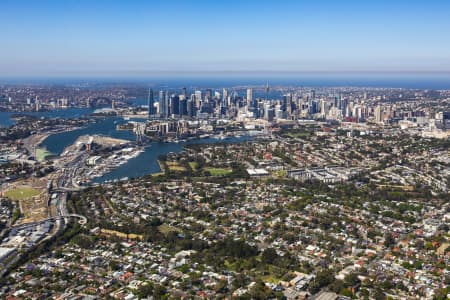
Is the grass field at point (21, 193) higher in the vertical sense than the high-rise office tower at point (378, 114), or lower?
lower

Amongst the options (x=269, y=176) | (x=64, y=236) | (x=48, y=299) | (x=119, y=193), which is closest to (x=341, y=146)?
(x=269, y=176)

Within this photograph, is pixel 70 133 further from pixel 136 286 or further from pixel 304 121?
pixel 136 286

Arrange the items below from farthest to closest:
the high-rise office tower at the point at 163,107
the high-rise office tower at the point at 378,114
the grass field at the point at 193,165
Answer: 1. the high-rise office tower at the point at 163,107
2. the high-rise office tower at the point at 378,114
3. the grass field at the point at 193,165

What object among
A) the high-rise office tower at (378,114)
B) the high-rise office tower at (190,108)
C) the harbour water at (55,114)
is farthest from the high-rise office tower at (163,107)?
the high-rise office tower at (378,114)

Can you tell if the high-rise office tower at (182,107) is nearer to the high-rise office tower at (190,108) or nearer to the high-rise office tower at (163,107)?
the high-rise office tower at (190,108)

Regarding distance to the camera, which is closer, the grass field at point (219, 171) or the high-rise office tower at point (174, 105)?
the grass field at point (219, 171)

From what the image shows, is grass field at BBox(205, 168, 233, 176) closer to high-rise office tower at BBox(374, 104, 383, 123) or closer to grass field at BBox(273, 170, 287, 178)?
grass field at BBox(273, 170, 287, 178)

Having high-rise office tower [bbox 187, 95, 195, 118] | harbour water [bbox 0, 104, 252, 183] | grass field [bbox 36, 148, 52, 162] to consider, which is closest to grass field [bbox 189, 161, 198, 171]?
harbour water [bbox 0, 104, 252, 183]
